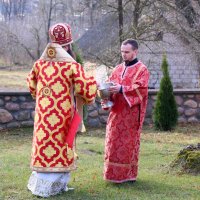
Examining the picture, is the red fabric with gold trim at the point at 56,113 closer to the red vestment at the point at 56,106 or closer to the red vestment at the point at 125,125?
the red vestment at the point at 56,106

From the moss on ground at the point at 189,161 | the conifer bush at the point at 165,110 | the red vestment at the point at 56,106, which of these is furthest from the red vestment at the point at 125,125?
the conifer bush at the point at 165,110

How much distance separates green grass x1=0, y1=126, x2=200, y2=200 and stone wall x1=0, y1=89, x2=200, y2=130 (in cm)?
83

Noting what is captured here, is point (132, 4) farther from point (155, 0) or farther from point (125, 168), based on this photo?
point (125, 168)

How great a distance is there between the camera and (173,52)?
82.3 ft

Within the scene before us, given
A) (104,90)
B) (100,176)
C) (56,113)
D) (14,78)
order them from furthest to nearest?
(14,78)
(100,176)
(104,90)
(56,113)

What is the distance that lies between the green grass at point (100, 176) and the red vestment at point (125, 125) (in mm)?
198

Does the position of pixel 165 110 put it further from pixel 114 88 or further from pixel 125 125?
pixel 114 88

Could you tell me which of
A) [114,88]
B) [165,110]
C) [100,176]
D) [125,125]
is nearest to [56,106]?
[114,88]

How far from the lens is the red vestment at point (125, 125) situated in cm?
584

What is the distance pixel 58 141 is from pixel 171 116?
22.6 feet

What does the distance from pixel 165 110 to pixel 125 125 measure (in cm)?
605

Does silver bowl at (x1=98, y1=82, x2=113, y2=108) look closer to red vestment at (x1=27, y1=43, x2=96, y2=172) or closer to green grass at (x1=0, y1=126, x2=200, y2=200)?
red vestment at (x1=27, y1=43, x2=96, y2=172)

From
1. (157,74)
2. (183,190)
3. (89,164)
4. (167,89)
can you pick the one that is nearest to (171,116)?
(167,89)

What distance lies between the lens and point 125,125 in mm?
5863
